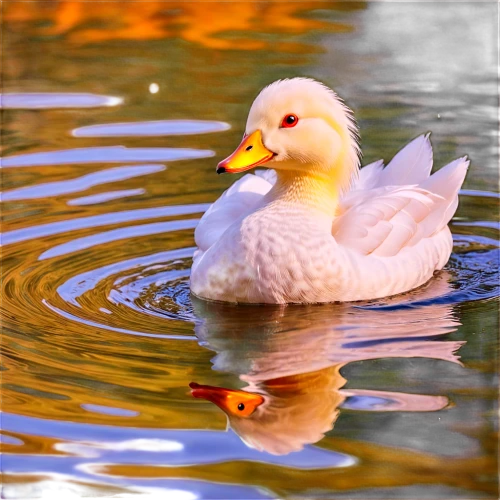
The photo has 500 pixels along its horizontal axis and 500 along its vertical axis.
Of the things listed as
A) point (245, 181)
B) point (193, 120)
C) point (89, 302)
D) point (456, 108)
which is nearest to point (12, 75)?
point (193, 120)

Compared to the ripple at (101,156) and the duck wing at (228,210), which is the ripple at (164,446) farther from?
the ripple at (101,156)

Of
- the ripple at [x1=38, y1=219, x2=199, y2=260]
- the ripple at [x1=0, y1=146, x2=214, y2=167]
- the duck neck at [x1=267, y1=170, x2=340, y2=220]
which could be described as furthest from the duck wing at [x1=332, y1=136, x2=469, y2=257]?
the ripple at [x1=0, y1=146, x2=214, y2=167]

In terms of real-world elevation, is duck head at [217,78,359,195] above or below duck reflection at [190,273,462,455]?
above

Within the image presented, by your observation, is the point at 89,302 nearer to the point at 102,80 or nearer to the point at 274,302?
the point at 274,302

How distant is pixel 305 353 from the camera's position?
6359 mm

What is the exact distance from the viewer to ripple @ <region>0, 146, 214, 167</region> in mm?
10500

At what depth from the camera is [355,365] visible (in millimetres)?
6102

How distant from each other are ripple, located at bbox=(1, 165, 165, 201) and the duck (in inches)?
83.0

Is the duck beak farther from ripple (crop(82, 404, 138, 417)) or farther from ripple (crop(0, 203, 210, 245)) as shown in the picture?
ripple (crop(0, 203, 210, 245))

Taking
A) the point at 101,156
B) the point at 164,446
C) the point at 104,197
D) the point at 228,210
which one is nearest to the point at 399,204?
the point at 228,210

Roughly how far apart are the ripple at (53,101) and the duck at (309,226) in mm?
5147

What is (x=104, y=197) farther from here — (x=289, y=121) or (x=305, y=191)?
(x=289, y=121)

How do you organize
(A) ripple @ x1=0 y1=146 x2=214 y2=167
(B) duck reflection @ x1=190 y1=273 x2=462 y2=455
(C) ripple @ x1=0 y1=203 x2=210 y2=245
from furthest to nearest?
1. (A) ripple @ x1=0 y1=146 x2=214 y2=167
2. (C) ripple @ x1=0 y1=203 x2=210 y2=245
3. (B) duck reflection @ x1=190 y1=273 x2=462 y2=455

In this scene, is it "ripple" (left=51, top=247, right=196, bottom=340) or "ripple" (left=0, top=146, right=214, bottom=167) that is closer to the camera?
"ripple" (left=51, top=247, right=196, bottom=340)
